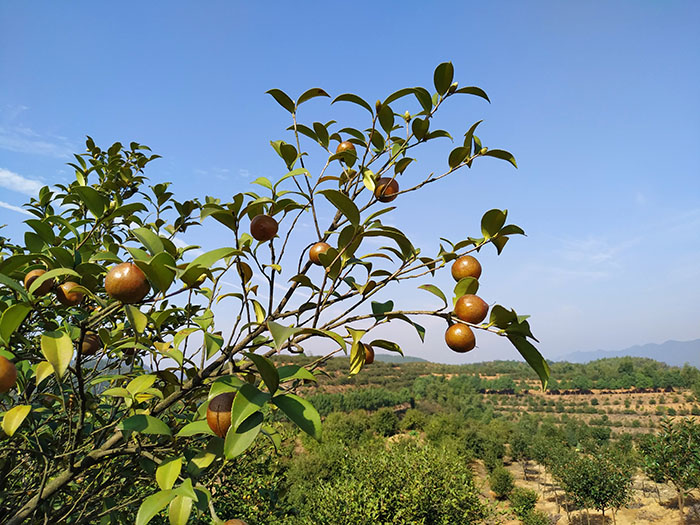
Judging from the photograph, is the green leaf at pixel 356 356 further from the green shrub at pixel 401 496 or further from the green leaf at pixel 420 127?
the green shrub at pixel 401 496

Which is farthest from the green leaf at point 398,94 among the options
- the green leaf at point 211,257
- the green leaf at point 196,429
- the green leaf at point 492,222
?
the green leaf at point 196,429

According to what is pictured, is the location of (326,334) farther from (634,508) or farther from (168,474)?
(634,508)

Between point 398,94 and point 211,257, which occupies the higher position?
point 398,94

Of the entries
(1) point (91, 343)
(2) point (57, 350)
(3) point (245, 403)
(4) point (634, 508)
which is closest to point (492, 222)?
(3) point (245, 403)

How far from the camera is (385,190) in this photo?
4.25ft

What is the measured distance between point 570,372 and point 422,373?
25778mm

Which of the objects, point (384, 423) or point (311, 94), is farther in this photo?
point (384, 423)

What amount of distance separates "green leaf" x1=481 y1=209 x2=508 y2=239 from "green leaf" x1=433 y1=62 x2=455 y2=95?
520 millimetres

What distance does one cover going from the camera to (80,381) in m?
0.92

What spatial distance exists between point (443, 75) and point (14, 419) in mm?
1547

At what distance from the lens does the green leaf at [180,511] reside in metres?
0.74

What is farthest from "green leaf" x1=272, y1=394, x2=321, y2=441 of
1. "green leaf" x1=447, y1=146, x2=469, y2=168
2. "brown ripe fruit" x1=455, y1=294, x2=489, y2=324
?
"green leaf" x1=447, y1=146, x2=469, y2=168

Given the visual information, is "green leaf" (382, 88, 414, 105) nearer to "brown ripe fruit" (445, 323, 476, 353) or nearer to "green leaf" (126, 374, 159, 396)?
"brown ripe fruit" (445, 323, 476, 353)

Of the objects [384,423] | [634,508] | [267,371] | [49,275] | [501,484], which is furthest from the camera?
[384,423]
